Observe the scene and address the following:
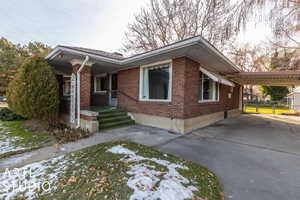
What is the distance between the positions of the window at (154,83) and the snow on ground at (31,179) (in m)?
4.26

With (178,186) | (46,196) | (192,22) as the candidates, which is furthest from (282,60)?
(46,196)

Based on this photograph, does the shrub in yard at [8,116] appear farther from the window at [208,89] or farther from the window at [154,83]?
the window at [208,89]

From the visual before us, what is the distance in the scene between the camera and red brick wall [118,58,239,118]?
5023 millimetres

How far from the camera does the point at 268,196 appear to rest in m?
1.94

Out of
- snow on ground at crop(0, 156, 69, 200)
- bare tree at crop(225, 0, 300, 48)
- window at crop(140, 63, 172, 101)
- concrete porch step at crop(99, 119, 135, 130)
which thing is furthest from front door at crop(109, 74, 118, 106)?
bare tree at crop(225, 0, 300, 48)

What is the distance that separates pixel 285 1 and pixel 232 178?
20.4ft

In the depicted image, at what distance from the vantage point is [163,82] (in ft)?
20.9

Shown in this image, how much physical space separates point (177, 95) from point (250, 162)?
2968 millimetres

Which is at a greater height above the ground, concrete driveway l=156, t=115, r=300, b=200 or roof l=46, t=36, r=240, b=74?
roof l=46, t=36, r=240, b=74

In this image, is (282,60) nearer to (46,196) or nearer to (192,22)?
(192,22)

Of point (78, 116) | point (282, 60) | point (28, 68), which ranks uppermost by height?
point (282, 60)

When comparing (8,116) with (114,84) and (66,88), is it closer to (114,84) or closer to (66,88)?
(66,88)

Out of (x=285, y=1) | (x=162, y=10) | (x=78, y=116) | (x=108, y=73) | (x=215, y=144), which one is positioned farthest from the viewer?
(x=162, y=10)

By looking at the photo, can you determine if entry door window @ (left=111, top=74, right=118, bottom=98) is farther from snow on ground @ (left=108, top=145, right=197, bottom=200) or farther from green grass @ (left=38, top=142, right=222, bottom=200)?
snow on ground @ (left=108, top=145, right=197, bottom=200)
